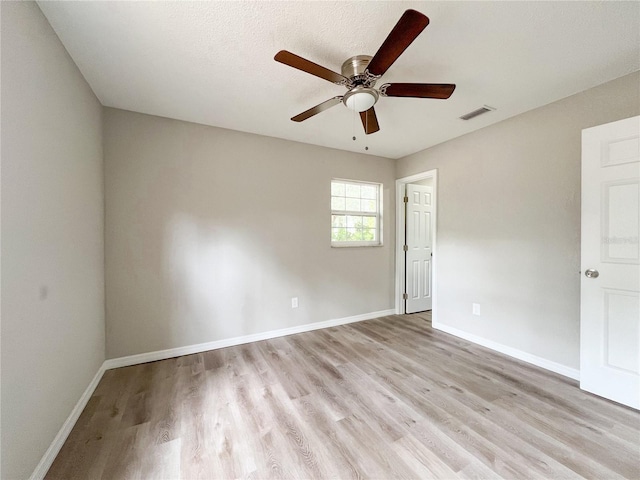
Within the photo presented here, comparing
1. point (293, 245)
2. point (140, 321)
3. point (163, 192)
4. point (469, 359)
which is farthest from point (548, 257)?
point (140, 321)

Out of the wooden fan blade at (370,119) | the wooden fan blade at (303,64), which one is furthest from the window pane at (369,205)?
the wooden fan blade at (303,64)

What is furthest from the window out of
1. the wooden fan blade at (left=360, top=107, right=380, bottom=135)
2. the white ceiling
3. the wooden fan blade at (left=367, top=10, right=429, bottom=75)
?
the wooden fan blade at (left=367, top=10, right=429, bottom=75)

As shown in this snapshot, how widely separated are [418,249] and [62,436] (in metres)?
4.20

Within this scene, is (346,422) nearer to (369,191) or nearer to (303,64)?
(303,64)

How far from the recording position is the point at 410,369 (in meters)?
2.32

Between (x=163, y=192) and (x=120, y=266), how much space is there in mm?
807

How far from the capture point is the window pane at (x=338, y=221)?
3.56 meters

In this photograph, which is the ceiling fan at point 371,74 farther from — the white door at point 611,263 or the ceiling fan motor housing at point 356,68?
the white door at point 611,263

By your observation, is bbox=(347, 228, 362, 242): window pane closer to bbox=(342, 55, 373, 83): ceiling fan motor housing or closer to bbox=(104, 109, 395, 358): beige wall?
bbox=(104, 109, 395, 358): beige wall

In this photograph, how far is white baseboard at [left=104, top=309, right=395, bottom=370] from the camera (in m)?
2.41

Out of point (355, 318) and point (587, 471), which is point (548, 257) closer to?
point (587, 471)

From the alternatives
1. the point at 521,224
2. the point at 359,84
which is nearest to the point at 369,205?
the point at 521,224

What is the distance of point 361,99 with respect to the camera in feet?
5.54

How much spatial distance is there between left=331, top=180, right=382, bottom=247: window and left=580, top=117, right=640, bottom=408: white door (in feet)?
7.39
